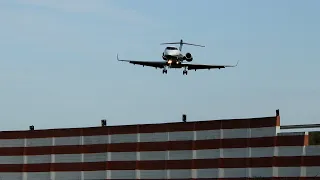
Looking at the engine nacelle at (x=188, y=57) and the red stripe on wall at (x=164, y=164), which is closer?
the red stripe on wall at (x=164, y=164)

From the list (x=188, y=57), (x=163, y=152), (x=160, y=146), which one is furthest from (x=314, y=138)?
(x=188, y=57)

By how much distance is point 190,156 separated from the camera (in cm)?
9538

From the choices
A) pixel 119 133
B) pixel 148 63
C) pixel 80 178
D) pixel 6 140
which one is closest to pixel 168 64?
pixel 148 63

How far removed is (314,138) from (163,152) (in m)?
18.8

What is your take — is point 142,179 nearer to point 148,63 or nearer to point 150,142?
point 150,142

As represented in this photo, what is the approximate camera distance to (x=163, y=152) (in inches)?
3829

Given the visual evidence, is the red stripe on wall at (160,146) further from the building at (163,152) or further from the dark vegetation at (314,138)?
the dark vegetation at (314,138)

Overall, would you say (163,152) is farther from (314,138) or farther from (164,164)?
(314,138)

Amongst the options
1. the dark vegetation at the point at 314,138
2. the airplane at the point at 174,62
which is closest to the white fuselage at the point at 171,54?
the airplane at the point at 174,62

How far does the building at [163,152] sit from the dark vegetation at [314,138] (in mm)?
862

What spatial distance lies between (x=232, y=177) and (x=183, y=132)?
869 cm

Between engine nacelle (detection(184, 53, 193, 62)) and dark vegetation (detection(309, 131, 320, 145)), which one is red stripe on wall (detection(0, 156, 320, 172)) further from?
engine nacelle (detection(184, 53, 193, 62))

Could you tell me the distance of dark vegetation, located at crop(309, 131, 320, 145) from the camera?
286ft

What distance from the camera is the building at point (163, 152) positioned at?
88875 millimetres
